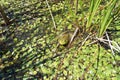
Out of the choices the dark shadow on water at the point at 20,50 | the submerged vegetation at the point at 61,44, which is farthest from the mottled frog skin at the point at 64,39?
the dark shadow on water at the point at 20,50

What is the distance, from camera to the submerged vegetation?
2.54 meters

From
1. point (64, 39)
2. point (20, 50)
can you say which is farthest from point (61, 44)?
point (20, 50)

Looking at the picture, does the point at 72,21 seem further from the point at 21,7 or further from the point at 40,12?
the point at 21,7

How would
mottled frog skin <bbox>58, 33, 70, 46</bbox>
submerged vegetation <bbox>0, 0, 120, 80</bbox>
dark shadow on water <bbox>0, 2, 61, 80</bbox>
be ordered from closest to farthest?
1. submerged vegetation <bbox>0, 0, 120, 80</bbox>
2. dark shadow on water <bbox>0, 2, 61, 80</bbox>
3. mottled frog skin <bbox>58, 33, 70, 46</bbox>

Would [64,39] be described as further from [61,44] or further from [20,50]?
[20,50]

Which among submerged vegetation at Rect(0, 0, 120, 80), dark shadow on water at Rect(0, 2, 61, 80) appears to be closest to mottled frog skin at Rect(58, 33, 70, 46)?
submerged vegetation at Rect(0, 0, 120, 80)

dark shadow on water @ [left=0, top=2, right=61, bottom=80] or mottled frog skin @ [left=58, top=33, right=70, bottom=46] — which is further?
mottled frog skin @ [left=58, top=33, right=70, bottom=46]

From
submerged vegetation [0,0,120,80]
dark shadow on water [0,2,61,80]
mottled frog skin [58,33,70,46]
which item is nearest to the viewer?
submerged vegetation [0,0,120,80]

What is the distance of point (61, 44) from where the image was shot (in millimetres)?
2791

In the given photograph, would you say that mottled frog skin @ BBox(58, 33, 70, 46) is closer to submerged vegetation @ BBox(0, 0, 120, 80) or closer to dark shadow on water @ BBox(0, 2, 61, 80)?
submerged vegetation @ BBox(0, 0, 120, 80)

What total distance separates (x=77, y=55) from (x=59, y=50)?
9.6 inches

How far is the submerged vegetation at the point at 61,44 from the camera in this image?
2535 mm

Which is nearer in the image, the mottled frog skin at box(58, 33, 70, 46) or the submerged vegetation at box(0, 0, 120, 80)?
the submerged vegetation at box(0, 0, 120, 80)

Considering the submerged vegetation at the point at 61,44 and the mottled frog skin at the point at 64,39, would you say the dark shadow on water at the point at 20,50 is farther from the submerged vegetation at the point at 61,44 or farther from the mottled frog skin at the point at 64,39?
the mottled frog skin at the point at 64,39
